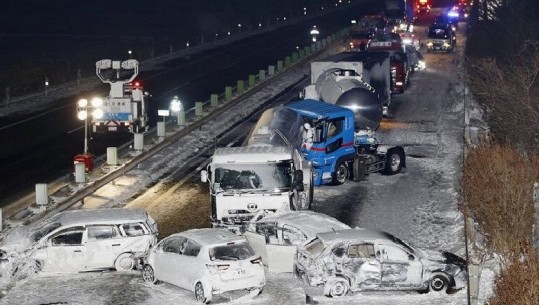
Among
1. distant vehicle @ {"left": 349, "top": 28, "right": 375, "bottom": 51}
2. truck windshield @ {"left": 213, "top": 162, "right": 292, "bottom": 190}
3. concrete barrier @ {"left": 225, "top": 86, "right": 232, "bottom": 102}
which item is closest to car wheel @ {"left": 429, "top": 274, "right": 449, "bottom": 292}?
truck windshield @ {"left": 213, "top": 162, "right": 292, "bottom": 190}

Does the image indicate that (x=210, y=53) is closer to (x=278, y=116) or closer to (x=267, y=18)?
(x=267, y=18)

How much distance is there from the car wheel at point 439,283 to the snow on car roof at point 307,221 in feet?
8.89

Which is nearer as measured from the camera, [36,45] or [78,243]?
[78,243]

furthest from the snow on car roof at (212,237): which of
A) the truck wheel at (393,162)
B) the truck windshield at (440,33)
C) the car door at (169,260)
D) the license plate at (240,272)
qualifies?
the truck windshield at (440,33)

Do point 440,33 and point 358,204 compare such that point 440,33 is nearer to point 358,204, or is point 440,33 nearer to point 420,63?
point 420,63

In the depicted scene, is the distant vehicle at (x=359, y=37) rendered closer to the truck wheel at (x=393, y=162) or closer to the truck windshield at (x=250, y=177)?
the truck wheel at (x=393, y=162)

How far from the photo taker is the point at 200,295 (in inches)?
768

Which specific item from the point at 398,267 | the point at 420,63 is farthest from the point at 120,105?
the point at 420,63

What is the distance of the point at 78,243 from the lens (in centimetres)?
2136

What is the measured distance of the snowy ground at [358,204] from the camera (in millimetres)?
19828

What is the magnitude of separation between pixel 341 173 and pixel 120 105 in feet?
36.0

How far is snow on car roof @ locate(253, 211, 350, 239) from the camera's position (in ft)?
70.3

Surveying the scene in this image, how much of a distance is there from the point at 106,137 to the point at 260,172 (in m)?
16.5

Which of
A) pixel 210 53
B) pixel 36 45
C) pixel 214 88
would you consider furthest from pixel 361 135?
pixel 36 45
